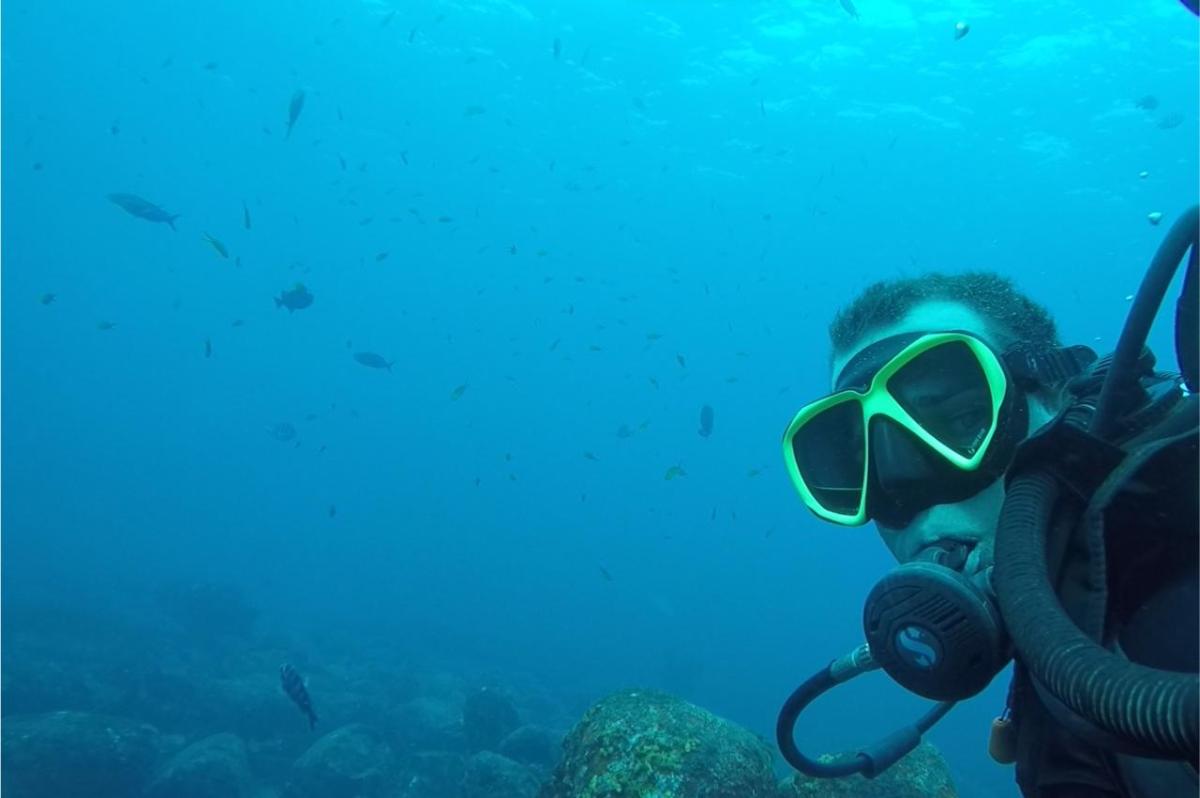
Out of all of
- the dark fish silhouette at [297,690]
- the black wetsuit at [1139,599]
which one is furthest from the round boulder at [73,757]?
the black wetsuit at [1139,599]

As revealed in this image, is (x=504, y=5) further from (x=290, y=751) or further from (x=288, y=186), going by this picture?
(x=288, y=186)

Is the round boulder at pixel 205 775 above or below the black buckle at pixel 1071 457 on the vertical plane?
below

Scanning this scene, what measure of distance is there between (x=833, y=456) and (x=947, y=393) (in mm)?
665

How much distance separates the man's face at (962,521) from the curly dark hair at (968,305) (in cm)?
11

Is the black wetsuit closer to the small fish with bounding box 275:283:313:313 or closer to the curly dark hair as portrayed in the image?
the curly dark hair

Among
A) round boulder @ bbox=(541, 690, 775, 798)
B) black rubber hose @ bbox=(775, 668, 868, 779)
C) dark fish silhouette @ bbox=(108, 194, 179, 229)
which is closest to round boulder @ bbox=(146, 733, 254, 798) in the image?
round boulder @ bbox=(541, 690, 775, 798)

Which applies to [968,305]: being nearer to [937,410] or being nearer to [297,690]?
[937,410]

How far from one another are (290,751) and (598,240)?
54.8 meters

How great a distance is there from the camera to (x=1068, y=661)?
1.27 metres

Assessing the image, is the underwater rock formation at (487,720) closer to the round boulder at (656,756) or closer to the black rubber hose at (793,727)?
the round boulder at (656,756)

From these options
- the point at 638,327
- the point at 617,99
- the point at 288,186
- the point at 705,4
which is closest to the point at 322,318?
the point at 288,186

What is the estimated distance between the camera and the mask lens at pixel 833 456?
2.95m

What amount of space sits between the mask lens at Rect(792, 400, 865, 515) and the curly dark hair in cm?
33

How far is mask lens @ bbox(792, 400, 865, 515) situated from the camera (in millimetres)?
2949
